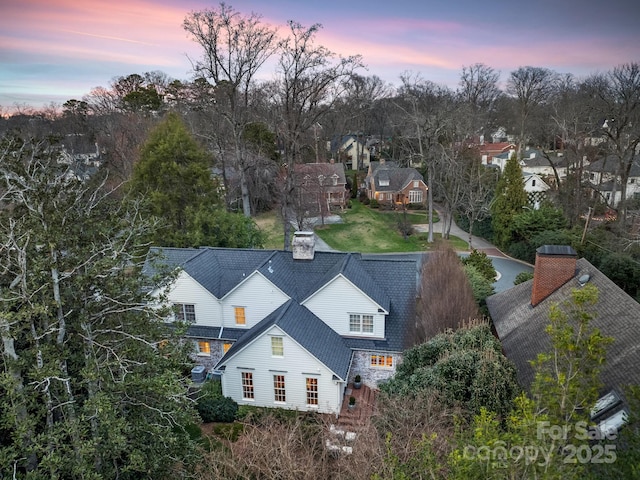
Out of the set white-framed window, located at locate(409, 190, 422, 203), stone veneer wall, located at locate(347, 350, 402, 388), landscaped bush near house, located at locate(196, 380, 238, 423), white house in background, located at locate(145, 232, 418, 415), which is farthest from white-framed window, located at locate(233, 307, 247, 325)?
white-framed window, located at locate(409, 190, 422, 203)

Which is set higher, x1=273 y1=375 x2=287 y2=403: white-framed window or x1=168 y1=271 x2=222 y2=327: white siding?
x1=168 y1=271 x2=222 y2=327: white siding

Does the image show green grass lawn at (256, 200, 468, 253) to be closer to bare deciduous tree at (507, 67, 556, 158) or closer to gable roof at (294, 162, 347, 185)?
gable roof at (294, 162, 347, 185)

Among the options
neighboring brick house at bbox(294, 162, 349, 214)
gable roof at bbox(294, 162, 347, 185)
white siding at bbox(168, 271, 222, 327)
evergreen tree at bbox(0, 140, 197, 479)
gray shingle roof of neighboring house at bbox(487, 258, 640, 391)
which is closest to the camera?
evergreen tree at bbox(0, 140, 197, 479)

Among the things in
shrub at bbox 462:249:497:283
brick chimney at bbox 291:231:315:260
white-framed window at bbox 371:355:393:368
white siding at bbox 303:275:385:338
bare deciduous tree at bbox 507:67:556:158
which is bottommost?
white-framed window at bbox 371:355:393:368

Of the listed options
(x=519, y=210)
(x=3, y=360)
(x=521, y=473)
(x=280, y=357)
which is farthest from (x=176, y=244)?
(x=519, y=210)

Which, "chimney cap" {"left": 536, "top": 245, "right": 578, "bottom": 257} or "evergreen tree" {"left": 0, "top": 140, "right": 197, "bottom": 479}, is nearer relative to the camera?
"evergreen tree" {"left": 0, "top": 140, "right": 197, "bottom": 479}

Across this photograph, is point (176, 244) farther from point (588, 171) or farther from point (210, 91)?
point (588, 171)

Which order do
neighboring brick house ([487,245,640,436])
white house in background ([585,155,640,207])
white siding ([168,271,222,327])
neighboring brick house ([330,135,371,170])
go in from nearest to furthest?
neighboring brick house ([487,245,640,436]) < white siding ([168,271,222,327]) < white house in background ([585,155,640,207]) < neighboring brick house ([330,135,371,170])
